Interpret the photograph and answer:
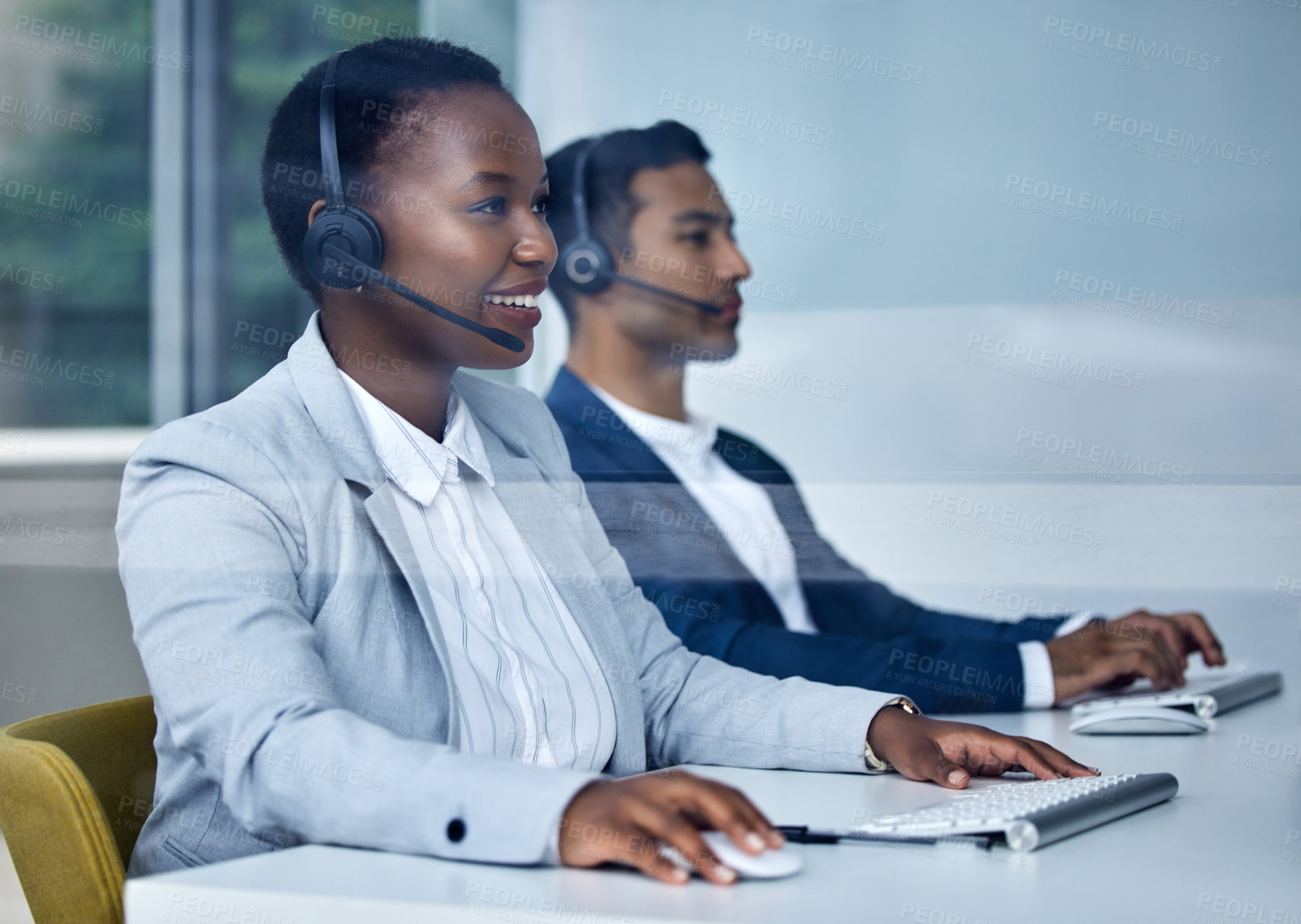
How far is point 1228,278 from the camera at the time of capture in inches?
72.8

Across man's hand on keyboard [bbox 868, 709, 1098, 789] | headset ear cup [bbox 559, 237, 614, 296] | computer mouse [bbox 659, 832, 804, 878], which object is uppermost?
headset ear cup [bbox 559, 237, 614, 296]

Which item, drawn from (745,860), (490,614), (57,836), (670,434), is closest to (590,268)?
(670,434)

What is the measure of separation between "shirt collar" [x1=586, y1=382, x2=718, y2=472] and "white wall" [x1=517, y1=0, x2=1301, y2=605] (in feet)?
0.51

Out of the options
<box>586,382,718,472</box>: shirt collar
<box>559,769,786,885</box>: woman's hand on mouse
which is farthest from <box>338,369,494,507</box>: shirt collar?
<box>586,382,718,472</box>: shirt collar

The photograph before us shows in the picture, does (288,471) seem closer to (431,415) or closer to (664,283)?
(431,415)

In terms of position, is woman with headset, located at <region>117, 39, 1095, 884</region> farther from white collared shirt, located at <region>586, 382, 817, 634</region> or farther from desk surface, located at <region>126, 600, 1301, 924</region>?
white collared shirt, located at <region>586, 382, 817, 634</region>

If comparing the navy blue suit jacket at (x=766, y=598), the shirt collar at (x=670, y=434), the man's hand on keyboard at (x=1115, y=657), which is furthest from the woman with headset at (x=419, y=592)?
the man's hand on keyboard at (x=1115, y=657)

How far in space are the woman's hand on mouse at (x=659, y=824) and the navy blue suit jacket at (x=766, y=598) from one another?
672 millimetres

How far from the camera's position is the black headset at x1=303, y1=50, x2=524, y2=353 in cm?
109

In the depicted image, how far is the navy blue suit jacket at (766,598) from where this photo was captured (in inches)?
57.1

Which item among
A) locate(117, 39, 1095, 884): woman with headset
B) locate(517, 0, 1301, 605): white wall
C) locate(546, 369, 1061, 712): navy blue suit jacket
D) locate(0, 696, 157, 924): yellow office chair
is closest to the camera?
locate(117, 39, 1095, 884): woman with headset

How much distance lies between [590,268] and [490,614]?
2.84 feet

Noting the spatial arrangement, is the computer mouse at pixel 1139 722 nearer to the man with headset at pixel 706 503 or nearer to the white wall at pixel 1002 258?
the man with headset at pixel 706 503

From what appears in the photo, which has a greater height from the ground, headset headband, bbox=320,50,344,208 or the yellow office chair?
headset headband, bbox=320,50,344,208
